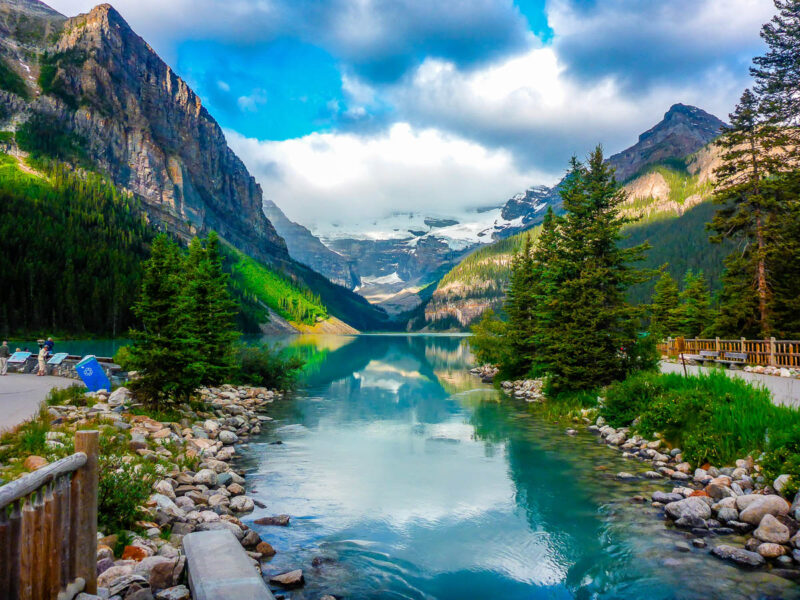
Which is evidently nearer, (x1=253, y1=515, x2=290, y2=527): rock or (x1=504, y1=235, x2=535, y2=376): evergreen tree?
(x1=253, y1=515, x2=290, y2=527): rock

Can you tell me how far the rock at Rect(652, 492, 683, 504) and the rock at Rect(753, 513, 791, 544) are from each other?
2.61 metres

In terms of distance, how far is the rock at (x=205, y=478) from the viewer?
14.5 metres

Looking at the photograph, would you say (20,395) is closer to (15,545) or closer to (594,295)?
(15,545)

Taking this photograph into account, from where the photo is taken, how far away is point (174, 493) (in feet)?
42.1

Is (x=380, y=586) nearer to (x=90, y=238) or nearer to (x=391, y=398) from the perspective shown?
(x=391, y=398)

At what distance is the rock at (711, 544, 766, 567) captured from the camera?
1002 cm

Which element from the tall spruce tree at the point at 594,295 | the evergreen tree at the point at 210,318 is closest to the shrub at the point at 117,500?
the evergreen tree at the point at 210,318

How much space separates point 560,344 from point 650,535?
19421 mm

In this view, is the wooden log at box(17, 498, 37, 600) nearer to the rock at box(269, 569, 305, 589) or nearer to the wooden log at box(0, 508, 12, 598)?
the wooden log at box(0, 508, 12, 598)

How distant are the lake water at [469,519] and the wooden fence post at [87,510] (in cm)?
432

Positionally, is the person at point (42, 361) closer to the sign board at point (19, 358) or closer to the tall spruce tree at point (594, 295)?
the sign board at point (19, 358)

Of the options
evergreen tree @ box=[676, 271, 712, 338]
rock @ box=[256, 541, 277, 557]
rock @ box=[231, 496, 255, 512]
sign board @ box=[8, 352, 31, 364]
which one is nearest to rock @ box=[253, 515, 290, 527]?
rock @ box=[231, 496, 255, 512]

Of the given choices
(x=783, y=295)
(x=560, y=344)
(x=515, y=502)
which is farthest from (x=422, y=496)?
(x=783, y=295)

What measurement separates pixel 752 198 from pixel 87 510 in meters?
37.0
